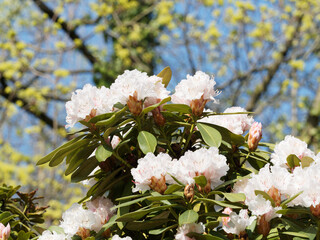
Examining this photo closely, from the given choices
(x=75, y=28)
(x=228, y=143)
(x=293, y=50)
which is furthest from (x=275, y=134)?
(x=228, y=143)

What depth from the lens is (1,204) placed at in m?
1.55

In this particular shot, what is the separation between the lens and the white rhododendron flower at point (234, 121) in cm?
137

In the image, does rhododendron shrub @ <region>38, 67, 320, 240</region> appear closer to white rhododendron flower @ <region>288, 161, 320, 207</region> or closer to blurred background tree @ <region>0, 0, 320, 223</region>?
white rhododendron flower @ <region>288, 161, 320, 207</region>

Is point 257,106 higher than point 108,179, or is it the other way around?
point 257,106

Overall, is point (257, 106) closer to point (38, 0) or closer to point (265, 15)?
point (265, 15)

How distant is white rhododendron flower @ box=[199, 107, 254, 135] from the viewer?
4.50 feet

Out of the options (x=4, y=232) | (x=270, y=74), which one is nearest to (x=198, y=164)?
(x=4, y=232)

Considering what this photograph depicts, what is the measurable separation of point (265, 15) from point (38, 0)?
455 cm

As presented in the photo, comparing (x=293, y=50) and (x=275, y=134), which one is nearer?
(x=293, y=50)

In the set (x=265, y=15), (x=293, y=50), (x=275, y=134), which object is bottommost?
(x=275, y=134)

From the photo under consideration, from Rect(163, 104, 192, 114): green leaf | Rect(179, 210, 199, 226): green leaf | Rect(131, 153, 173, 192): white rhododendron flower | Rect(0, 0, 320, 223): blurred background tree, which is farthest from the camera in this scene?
Rect(0, 0, 320, 223): blurred background tree

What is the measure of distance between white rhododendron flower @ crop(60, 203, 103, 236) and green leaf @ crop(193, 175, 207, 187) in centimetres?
35

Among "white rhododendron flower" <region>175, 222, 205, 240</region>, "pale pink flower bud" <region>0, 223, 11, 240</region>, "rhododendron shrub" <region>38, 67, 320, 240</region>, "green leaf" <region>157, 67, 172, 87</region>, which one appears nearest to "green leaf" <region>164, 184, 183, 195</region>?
"rhododendron shrub" <region>38, 67, 320, 240</region>

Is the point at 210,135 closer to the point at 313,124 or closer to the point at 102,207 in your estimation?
the point at 102,207
